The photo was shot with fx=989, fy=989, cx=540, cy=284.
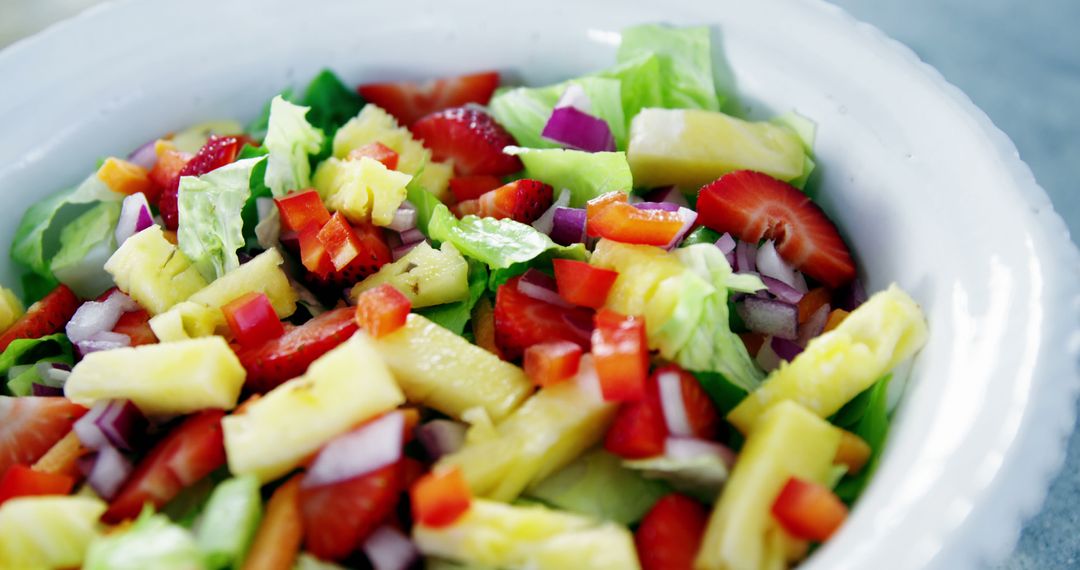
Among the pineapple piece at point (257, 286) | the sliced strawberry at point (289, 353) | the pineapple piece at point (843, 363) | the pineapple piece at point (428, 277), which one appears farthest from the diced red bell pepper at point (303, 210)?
the pineapple piece at point (843, 363)

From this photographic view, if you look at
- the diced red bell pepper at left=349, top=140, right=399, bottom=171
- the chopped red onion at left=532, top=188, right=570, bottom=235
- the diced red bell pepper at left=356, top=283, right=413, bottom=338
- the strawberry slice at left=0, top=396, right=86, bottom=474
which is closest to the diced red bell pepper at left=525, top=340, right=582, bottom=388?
the diced red bell pepper at left=356, top=283, right=413, bottom=338

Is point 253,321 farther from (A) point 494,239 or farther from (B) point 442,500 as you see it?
(B) point 442,500

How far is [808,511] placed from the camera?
1646 millimetres

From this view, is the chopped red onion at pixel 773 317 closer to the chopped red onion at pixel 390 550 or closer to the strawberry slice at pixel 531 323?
the strawberry slice at pixel 531 323

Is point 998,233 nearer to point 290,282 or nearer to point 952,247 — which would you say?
point 952,247

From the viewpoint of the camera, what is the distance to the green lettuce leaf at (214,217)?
2350mm

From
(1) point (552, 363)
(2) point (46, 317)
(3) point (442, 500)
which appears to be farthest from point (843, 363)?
(2) point (46, 317)

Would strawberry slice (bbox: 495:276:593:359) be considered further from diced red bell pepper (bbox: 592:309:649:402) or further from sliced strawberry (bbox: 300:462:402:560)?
sliced strawberry (bbox: 300:462:402:560)

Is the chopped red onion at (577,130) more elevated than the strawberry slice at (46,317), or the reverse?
the chopped red onion at (577,130)

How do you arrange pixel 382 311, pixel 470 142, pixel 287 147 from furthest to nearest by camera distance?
pixel 470 142, pixel 287 147, pixel 382 311

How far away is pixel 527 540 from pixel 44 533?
0.85 metres

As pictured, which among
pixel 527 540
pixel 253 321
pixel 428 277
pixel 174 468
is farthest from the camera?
pixel 428 277

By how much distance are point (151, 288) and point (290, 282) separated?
0.31m

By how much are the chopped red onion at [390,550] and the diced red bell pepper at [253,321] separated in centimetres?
57
